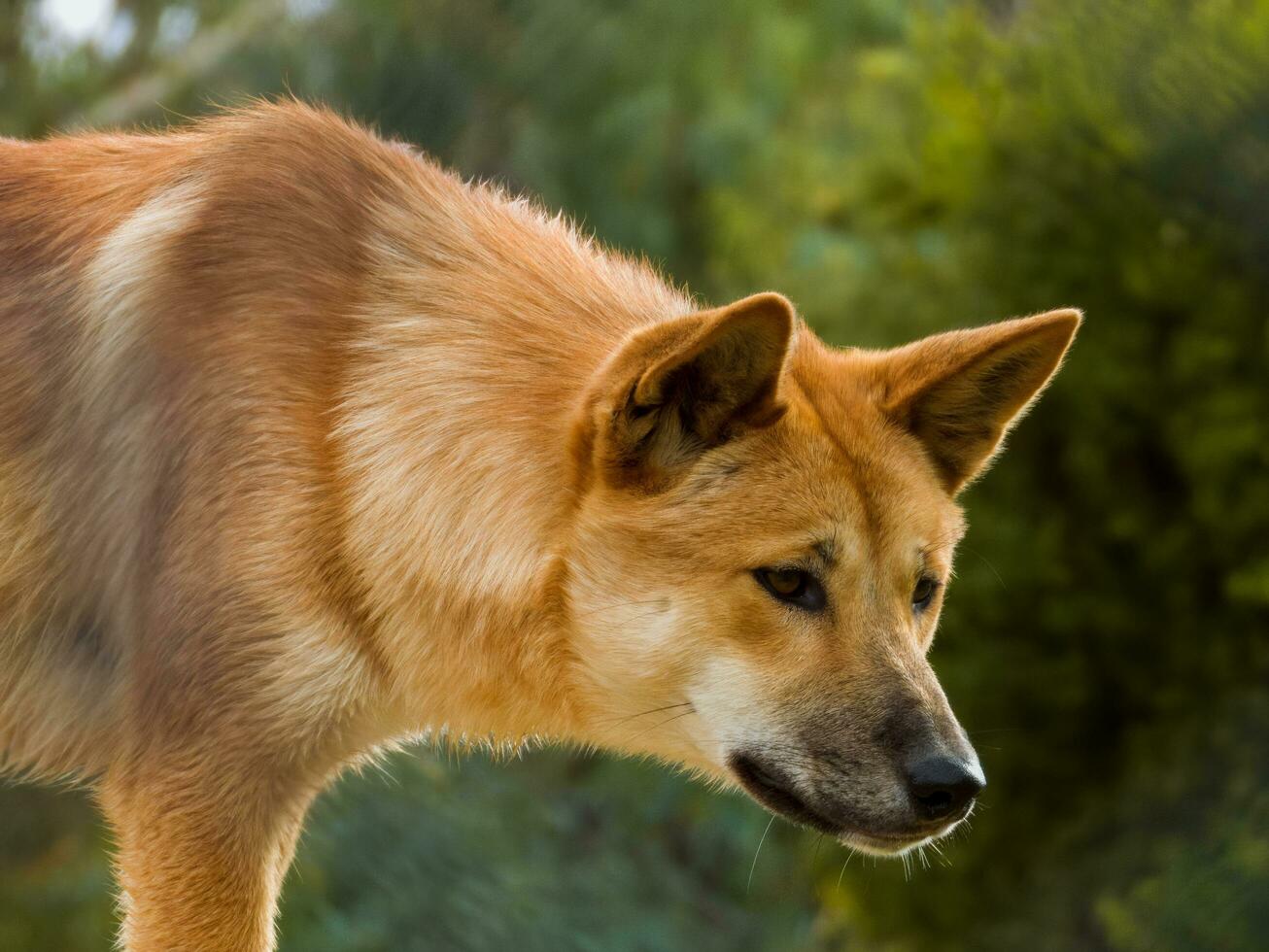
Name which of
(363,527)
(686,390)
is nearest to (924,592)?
(686,390)

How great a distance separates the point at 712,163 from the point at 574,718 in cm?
811

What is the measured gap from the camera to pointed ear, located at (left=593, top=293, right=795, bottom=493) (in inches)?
100.0

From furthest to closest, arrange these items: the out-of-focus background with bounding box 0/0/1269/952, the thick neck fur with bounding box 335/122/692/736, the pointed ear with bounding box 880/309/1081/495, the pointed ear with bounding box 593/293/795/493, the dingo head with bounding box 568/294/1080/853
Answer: the out-of-focus background with bounding box 0/0/1269/952
the pointed ear with bounding box 880/309/1081/495
the thick neck fur with bounding box 335/122/692/736
the dingo head with bounding box 568/294/1080/853
the pointed ear with bounding box 593/293/795/493

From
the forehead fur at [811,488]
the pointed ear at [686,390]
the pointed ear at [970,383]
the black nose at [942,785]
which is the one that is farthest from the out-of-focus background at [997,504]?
the pointed ear at [686,390]

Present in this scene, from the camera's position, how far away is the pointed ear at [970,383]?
293cm

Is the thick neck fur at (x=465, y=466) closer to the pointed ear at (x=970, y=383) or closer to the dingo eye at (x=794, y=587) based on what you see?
the dingo eye at (x=794, y=587)

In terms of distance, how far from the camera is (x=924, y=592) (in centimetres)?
297

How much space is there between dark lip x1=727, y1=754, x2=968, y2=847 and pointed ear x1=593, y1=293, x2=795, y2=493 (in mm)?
546

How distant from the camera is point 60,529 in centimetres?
277

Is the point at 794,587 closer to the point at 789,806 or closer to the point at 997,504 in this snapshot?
the point at 789,806

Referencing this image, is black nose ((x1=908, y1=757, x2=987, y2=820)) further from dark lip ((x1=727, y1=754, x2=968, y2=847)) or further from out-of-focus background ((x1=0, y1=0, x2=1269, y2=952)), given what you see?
out-of-focus background ((x1=0, y1=0, x2=1269, y2=952))

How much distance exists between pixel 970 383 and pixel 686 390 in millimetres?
666

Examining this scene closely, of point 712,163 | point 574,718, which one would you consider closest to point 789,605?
point 574,718

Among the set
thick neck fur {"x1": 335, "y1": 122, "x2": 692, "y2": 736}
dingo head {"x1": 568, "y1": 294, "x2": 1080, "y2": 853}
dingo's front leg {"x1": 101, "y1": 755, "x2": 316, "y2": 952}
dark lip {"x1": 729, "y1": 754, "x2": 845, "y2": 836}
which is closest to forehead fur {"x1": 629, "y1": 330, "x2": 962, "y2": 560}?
dingo head {"x1": 568, "y1": 294, "x2": 1080, "y2": 853}
